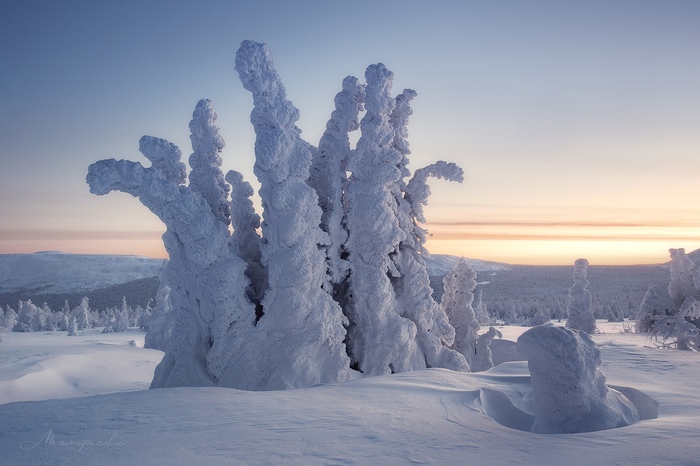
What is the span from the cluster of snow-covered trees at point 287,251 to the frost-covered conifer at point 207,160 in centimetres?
4

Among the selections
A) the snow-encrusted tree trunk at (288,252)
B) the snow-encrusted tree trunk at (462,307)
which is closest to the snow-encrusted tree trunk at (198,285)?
the snow-encrusted tree trunk at (288,252)

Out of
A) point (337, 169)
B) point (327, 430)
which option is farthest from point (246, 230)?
point (327, 430)

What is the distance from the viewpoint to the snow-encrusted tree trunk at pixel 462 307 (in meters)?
17.0

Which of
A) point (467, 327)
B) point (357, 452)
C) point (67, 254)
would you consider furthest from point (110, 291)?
point (357, 452)

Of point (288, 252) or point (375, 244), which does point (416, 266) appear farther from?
point (288, 252)

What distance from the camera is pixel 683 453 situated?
4055mm

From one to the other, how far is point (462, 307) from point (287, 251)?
31.8 feet

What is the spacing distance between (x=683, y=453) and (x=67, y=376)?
59.8ft

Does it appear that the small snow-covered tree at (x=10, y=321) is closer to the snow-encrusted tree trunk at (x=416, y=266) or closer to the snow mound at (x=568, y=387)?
the snow-encrusted tree trunk at (x=416, y=266)

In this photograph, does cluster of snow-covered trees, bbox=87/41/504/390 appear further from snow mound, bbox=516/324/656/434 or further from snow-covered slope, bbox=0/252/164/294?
snow-covered slope, bbox=0/252/164/294

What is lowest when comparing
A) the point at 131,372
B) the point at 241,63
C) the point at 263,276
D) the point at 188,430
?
the point at 131,372

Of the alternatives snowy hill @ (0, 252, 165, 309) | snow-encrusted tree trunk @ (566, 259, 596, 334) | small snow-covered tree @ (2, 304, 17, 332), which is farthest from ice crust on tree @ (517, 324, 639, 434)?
snowy hill @ (0, 252, 165, 309)

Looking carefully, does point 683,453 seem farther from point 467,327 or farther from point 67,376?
point 67,376

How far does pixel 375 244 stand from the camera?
39.1ft
